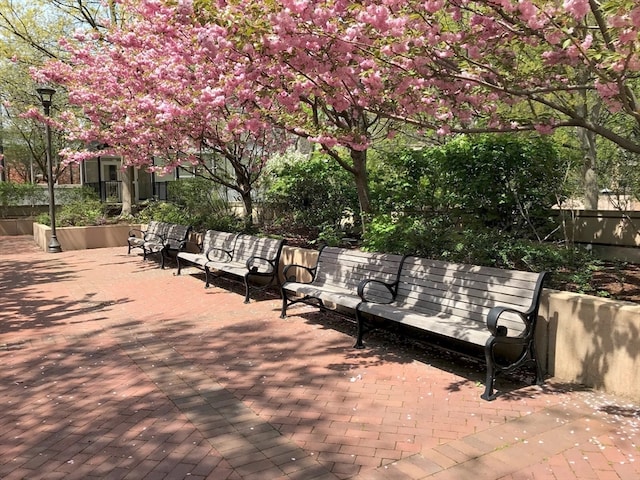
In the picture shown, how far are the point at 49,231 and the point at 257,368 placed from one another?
39.6 ft

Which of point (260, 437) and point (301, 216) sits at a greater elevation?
point (301, 216)

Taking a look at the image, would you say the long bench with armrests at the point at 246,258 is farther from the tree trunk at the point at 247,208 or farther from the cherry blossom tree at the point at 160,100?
the cherry blossom tree at the point at 160,100

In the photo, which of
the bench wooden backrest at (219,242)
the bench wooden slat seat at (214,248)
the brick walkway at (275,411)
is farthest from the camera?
the bench wooden backrest at (219,242)

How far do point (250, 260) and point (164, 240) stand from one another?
4530 millimetres

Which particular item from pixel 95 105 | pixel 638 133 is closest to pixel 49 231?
pixel 95 105

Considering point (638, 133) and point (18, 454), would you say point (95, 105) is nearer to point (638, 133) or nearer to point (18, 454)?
point (18, 454)

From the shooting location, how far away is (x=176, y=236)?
1139 centimetres

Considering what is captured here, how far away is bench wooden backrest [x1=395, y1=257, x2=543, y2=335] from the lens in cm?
425

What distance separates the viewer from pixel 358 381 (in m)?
4.45

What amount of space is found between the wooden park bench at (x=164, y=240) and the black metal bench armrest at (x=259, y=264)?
3.07m

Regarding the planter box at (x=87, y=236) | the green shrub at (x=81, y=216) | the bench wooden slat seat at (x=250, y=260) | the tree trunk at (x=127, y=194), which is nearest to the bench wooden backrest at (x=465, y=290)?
the bench wooden slat seat at (x=250, y=260)

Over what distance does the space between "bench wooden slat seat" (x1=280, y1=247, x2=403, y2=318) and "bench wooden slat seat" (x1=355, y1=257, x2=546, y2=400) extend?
13 centimetres

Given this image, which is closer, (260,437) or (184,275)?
(260,437)

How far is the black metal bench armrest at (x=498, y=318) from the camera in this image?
3.95m
